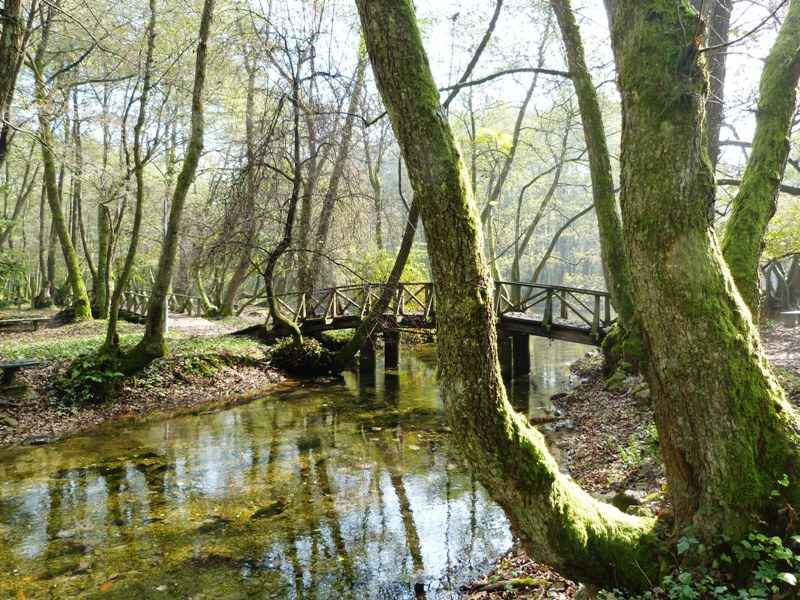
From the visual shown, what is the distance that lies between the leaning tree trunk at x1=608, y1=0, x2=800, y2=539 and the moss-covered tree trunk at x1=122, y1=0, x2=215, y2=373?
896 cm

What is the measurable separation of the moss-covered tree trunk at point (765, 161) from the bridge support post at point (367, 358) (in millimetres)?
11570

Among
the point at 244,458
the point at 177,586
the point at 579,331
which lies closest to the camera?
the point at 177,586

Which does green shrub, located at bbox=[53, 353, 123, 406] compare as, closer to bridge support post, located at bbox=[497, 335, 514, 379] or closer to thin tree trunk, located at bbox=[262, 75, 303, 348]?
thin tree trunk, located at bbox=[262, 75, 303, 348]

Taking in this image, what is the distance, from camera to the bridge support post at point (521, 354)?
1454 cm

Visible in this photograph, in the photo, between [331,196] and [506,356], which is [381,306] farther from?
[506,356]

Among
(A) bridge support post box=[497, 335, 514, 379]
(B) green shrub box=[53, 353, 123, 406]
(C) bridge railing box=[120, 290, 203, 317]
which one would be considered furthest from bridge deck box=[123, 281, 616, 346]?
(C) bridge railing box=[120, 290, 203, 317]

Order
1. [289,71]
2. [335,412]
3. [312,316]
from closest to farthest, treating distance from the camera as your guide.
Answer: [289,71] → [335,412] → [312,316]

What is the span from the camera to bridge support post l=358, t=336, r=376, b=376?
15.0 m

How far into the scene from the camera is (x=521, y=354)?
14.6 metres

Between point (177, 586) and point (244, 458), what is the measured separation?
3354 millimetres

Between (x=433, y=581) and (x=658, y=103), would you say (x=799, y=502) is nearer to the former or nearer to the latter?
(x=658, y=103)

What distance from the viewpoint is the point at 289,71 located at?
30.8ft

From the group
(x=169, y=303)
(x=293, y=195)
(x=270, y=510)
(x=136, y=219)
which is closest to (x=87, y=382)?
(x=136, y=219)

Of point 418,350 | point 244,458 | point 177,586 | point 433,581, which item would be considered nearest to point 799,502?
point 433,581
